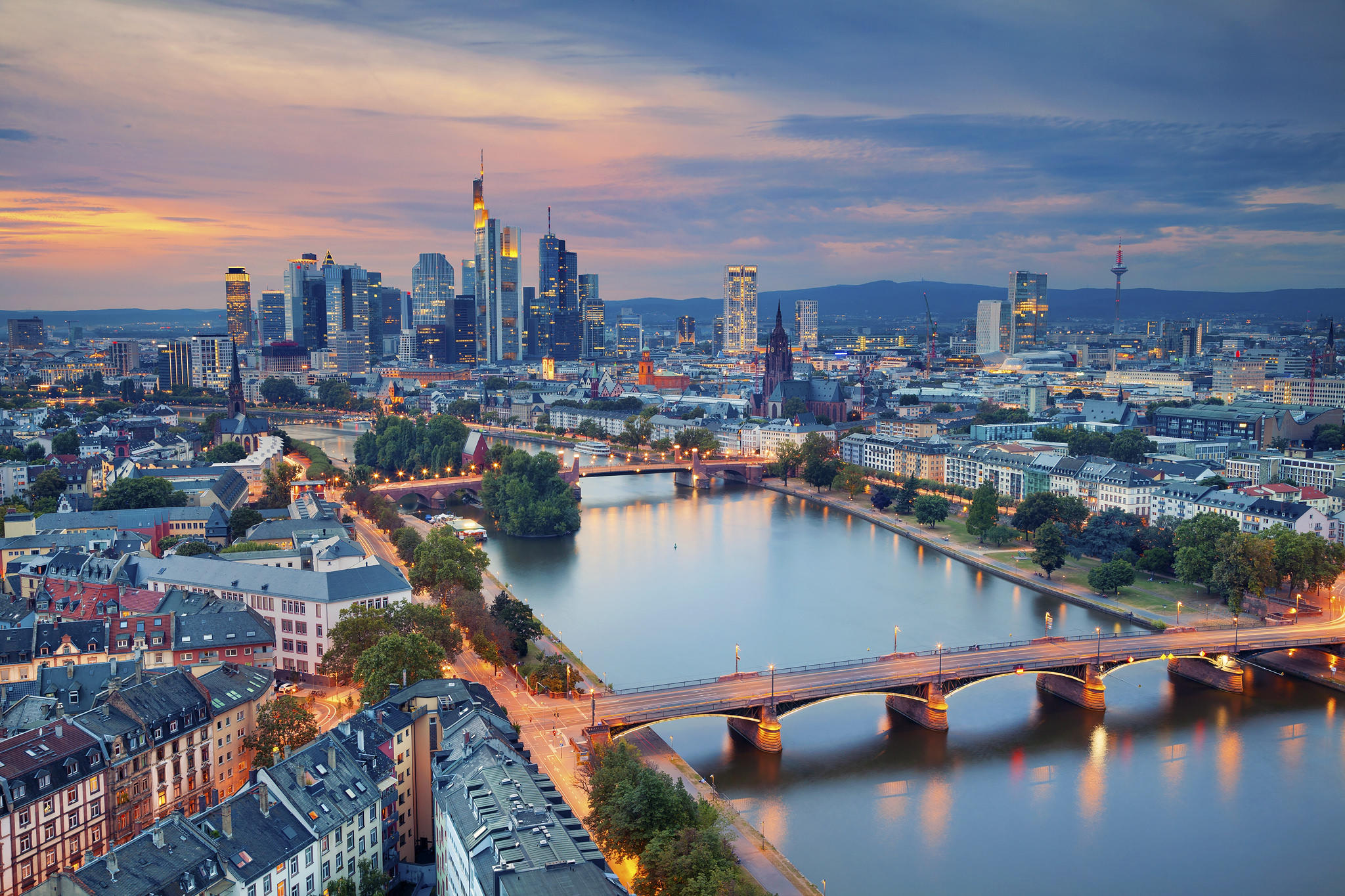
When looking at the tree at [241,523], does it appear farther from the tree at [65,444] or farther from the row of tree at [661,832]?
the tree at [65,444]

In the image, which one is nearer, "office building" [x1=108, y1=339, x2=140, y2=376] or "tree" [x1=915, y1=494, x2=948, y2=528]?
"tree" [x1=915, y1=494, x2=948, y2=528]

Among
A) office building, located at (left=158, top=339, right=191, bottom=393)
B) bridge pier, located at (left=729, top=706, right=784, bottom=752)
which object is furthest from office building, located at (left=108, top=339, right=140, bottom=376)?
bridge pier, located at (left=729, top=706, right=784, bottom=752)

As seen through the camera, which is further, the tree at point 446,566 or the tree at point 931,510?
the tree at point 931,510

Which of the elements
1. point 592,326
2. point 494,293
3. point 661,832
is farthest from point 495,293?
point 661,832

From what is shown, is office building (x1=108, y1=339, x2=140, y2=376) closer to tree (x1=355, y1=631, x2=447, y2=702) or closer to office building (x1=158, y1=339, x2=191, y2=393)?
office building (x1=158, y1=339, x2=191, y2=393)

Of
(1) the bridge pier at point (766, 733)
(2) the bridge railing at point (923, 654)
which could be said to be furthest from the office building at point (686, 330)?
(1) the bridge pier at point (766, 733)

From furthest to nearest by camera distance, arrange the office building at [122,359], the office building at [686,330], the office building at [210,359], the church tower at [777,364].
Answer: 1. the office building at [686,330]
2. the office building at [122,359]
3. the office building at [210,359]
4. the church tower at [777,364]

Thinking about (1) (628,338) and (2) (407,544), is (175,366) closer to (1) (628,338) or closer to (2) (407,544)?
(1) (628,338)
